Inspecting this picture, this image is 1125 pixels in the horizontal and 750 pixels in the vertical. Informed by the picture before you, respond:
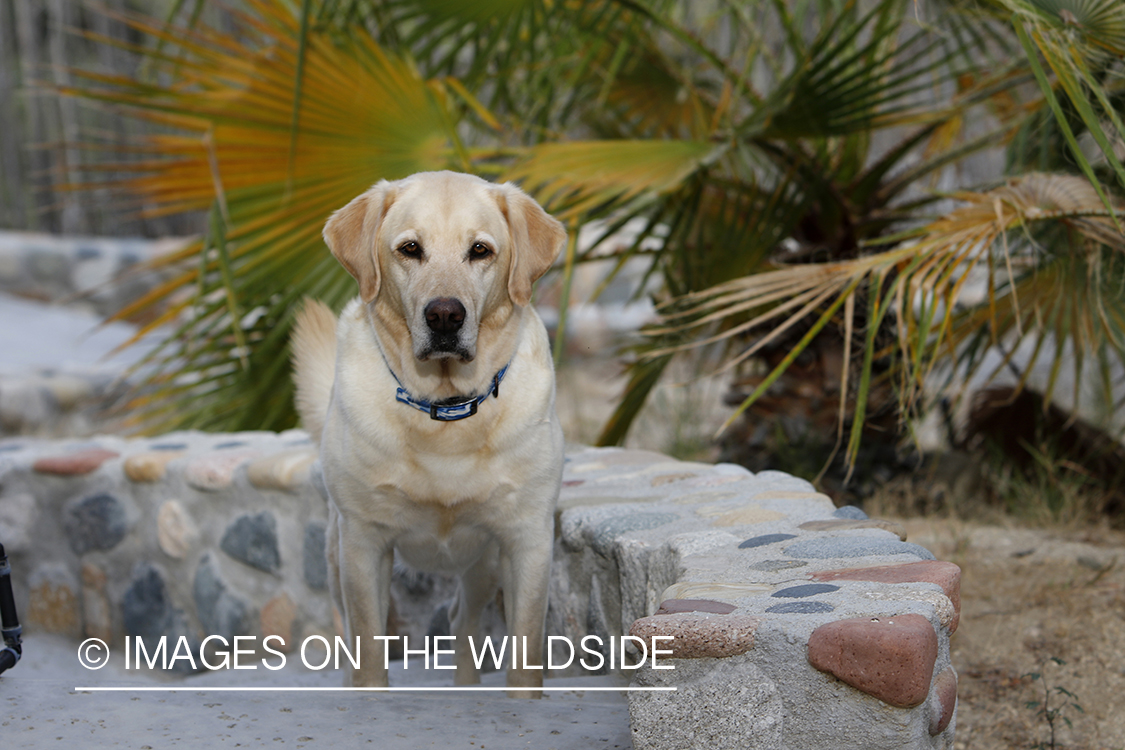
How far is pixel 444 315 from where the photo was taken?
1.92 meters

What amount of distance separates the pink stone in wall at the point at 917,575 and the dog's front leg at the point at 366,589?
933mm

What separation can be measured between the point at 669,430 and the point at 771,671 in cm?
400

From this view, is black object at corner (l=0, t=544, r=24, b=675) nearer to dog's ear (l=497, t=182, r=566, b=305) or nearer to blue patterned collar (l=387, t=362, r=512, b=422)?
blue patterned collar (l=387, t=362, r=512, b=422)

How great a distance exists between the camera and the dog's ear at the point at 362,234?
2092mm

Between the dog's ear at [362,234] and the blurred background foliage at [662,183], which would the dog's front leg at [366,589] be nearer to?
the dog's ear at [362,234]

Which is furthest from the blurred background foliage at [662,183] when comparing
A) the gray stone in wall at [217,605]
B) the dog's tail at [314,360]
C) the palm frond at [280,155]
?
the gray stone in wall at [217,605]

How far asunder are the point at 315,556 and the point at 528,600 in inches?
43.8

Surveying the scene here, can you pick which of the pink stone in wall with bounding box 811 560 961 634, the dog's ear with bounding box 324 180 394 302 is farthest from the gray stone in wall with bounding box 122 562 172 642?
the pink stone in wall with bounding box 811 560 961 634

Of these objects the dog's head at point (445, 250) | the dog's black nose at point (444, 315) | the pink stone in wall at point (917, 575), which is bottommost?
the pink stone in wall at point (917, 575)

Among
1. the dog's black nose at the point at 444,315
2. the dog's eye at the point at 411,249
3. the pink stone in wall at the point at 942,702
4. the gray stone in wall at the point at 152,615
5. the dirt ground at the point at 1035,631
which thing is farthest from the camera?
the gray stone in wall at the point at 152,615

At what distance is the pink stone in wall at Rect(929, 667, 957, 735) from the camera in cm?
147

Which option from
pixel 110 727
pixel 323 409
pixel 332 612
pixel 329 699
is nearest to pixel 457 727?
pixel 329 699

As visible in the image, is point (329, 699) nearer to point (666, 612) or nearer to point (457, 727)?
point (457, 727)

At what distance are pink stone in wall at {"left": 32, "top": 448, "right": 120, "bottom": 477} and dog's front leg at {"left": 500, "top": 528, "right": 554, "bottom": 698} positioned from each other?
187 cm
